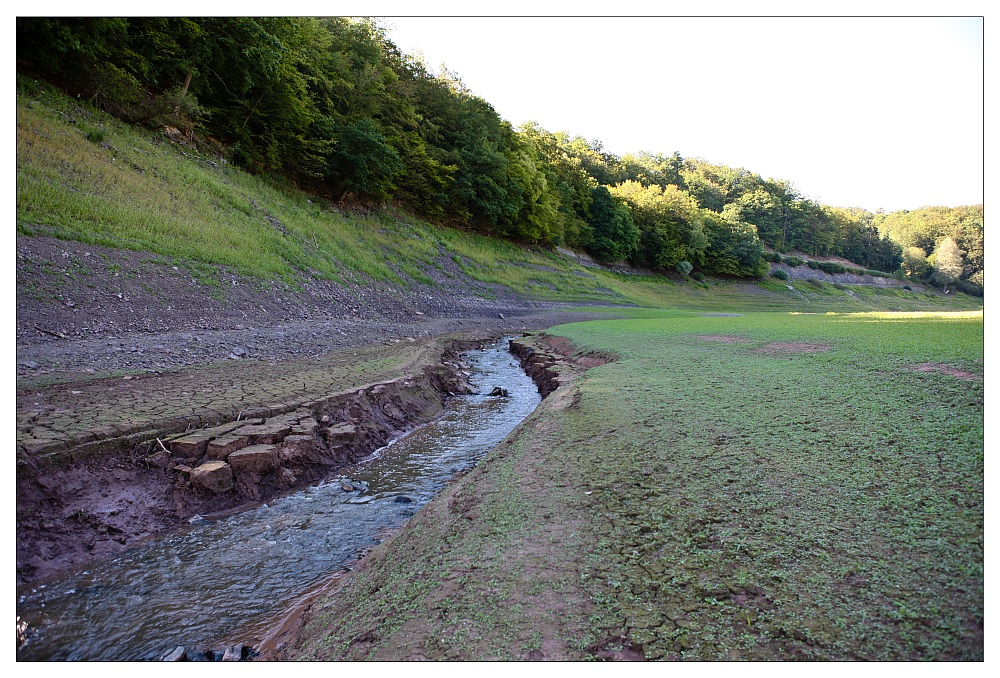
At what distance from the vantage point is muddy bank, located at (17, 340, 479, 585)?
15.2ft

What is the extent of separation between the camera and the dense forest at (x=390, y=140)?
10875 mm

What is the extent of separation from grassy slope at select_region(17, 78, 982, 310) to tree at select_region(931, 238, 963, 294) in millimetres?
351

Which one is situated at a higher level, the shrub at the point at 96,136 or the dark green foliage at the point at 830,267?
the dark green foliage at the point at 830,267

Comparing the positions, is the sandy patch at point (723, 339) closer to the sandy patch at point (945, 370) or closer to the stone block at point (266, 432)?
the sandy patch at point (945, 370)

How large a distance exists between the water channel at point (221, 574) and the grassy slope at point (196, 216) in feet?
21.2

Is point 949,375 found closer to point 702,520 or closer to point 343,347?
point 702,520

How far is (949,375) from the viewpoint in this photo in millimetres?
5715

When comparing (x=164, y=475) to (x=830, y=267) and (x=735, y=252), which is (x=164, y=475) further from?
(x=735, y=252)

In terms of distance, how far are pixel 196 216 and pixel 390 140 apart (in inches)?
763

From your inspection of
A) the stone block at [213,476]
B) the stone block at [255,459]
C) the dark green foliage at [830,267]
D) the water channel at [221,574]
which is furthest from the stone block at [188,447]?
the dark green foliage at [830,267]

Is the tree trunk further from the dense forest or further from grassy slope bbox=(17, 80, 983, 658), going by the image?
grassy slope bbox=(17, 80, 983, 658)

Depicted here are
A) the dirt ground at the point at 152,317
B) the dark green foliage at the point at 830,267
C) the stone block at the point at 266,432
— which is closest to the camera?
the stone block at the point at 266,432

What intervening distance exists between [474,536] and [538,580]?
0.89 meters

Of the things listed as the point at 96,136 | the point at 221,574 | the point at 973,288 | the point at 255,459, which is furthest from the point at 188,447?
the point at 96,136
